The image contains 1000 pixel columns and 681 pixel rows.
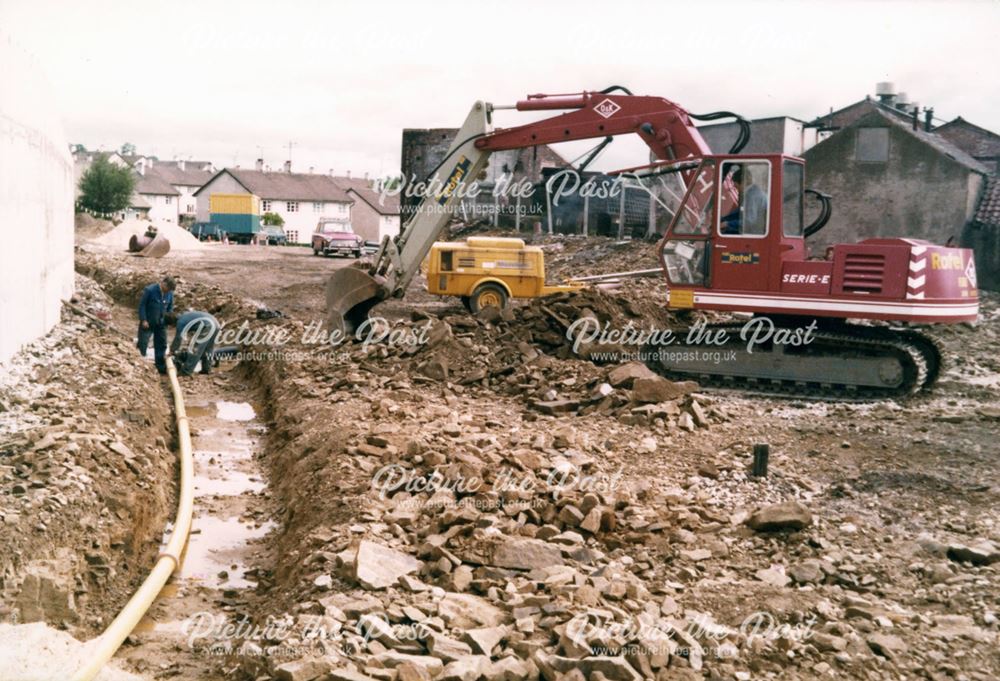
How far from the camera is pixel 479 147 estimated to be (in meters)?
14.7

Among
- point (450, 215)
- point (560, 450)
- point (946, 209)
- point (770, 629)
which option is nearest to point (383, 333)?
point (450, 215)

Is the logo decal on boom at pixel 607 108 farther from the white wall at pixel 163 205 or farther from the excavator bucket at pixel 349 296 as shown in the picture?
the white wall at pixel 163 205

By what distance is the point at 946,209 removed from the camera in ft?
86.5

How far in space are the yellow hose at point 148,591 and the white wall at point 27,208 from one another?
2.80 m

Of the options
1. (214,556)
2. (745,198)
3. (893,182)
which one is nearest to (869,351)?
(745,198)

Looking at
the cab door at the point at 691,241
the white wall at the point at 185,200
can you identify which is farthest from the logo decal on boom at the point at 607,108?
the white wall at the point at 185,200

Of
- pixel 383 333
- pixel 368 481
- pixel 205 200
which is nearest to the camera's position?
pixel 368 481

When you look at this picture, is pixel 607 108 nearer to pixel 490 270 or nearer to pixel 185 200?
pixel 490 270

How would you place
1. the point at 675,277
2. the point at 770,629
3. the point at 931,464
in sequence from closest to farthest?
the point at 770,629 → the point at 931,464 → the point at 675,277

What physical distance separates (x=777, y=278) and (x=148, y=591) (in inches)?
358

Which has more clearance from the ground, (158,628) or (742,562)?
(742,562)

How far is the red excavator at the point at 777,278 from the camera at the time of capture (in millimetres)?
12000

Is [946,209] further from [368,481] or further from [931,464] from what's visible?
[368,481]

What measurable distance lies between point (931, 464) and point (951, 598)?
3.58 meters
